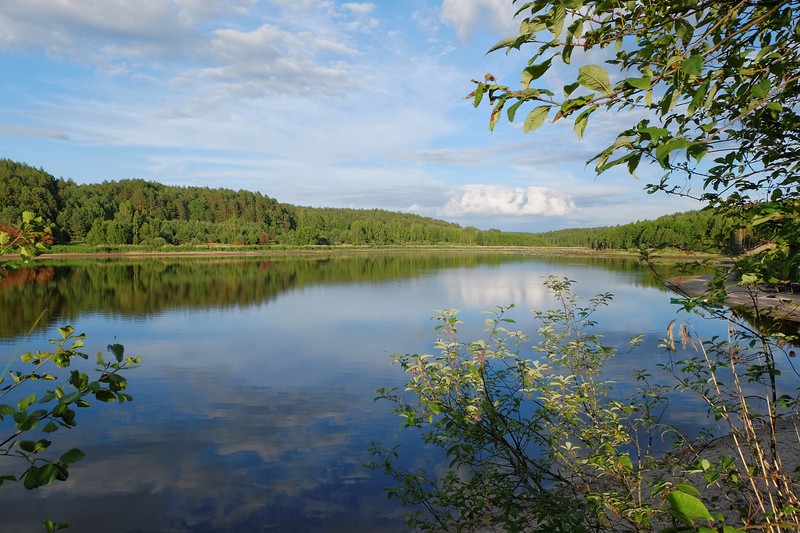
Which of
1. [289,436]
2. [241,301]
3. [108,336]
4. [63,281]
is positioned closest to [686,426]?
[289,436]

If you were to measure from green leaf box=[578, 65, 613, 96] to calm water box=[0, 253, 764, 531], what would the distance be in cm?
272

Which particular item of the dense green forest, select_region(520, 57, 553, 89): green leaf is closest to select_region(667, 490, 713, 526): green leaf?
select_region(520, 57, 553, 89): green leaf

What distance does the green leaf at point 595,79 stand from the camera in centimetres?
169

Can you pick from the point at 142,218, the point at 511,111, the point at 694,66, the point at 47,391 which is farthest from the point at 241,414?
the point at 142,218

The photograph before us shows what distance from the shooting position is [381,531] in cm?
866

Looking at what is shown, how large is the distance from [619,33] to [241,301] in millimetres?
41431

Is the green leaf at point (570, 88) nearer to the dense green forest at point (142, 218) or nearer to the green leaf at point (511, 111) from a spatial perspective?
the green leaf at point (511, 111)

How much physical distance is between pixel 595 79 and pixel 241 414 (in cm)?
1526

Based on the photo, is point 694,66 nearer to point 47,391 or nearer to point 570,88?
point 570,88

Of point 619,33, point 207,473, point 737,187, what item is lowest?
point 207,473

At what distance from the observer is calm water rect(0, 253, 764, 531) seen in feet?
31.0

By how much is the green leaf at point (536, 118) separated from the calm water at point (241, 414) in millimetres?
2508

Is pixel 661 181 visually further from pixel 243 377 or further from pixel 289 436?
pixel 243 377

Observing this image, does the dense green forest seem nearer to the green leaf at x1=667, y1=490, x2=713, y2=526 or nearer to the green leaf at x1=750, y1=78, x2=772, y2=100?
the green leaf at x1=750, y1=78, x2=772, y2=100
